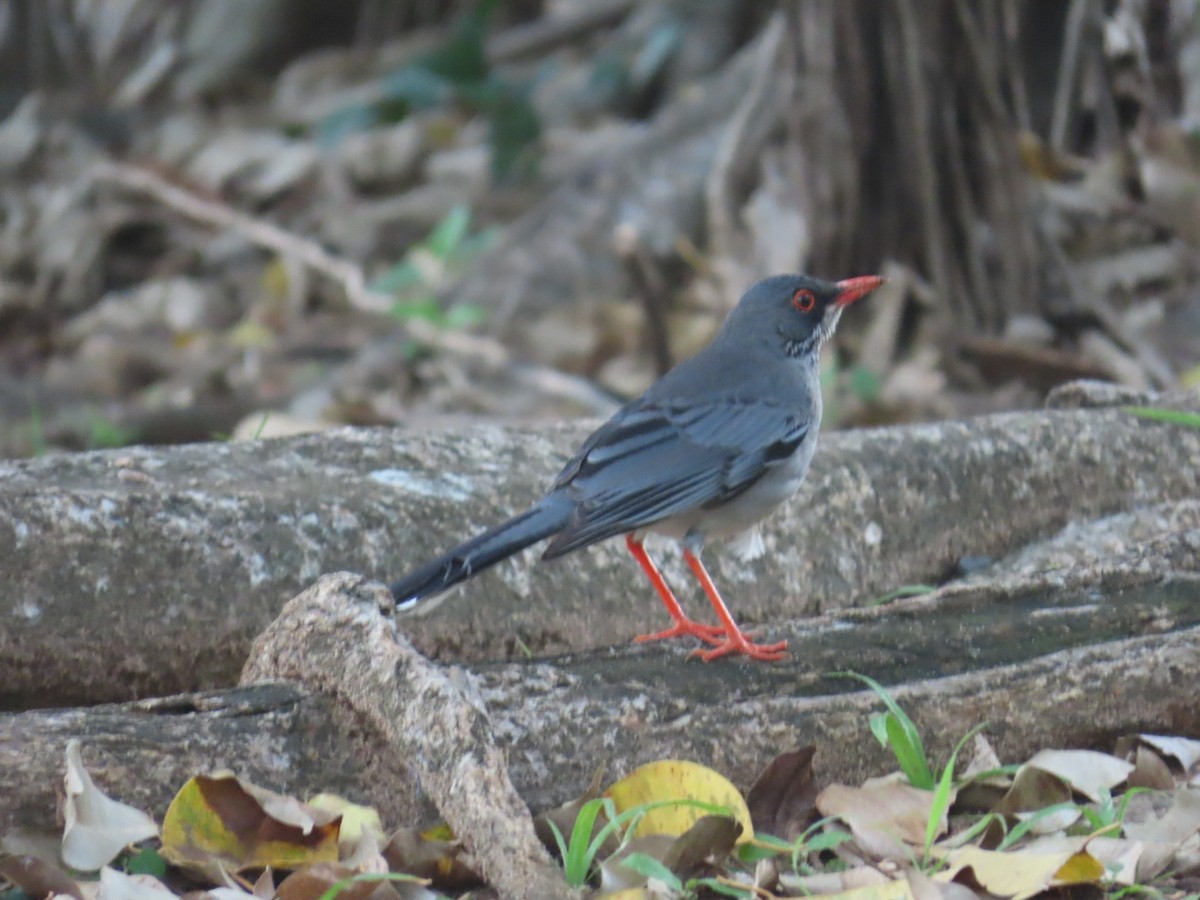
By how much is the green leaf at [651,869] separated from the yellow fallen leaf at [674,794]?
0.19 m

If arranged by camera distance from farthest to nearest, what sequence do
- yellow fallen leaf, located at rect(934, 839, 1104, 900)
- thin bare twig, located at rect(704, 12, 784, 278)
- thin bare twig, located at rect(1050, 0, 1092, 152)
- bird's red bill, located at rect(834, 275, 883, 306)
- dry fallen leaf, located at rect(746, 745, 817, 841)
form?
thin bare twig, located at rect(704, 12, 784, 278) < thin bare twig, located at rect(1050, 0, 1092, 152) < bird's red bill, located at rect(834, 275, 883, 306) < dry fallen leaf, located at rect(746, 745, 817, 841) < yellow fallen leaf, located at rect(934, 839, 1104, 900)

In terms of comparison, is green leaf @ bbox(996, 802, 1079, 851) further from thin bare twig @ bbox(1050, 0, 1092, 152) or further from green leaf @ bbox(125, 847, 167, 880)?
thin bare twig @ bbox(1050, 0, 1092, 152)

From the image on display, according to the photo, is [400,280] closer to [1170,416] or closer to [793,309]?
[793,309]

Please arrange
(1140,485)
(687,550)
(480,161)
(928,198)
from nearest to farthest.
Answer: (687,550)
(1140,485)
(928,198)
(480,161)

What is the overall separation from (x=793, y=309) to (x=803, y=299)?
5 centimetres

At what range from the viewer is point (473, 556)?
11.7ft

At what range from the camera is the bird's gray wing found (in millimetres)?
3998

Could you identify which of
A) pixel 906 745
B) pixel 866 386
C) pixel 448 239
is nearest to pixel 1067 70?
pixel 866 386

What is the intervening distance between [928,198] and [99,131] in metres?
8.45

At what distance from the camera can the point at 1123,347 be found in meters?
7.94

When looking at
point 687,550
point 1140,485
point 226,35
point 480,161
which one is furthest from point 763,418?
point 226,35

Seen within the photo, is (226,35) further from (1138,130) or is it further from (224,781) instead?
(224,781)

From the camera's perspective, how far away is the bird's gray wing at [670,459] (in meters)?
4.00

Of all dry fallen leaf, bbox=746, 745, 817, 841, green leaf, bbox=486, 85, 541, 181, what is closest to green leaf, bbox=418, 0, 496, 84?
green leaf, bbox=486, 85, 541, 181
